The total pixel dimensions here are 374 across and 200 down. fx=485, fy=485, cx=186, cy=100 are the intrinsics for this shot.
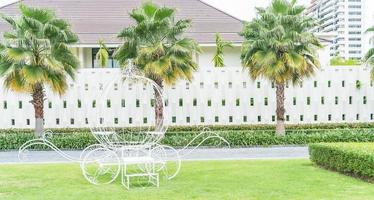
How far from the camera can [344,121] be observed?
21.3 metres

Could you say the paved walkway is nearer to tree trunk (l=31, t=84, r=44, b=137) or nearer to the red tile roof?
tree trunk (l=31, t=84, r=44, b=137)

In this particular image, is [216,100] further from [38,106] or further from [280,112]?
[38,106]

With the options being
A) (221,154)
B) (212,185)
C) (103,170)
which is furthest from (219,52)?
(212,185)

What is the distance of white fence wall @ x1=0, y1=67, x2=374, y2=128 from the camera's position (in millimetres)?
20562

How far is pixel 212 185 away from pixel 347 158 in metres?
2.89

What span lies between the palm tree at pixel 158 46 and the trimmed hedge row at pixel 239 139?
6.52 feet

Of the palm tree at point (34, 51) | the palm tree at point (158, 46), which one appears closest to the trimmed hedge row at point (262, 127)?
the palm tree at point (158, 46)

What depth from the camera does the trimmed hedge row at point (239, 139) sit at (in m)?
17.3

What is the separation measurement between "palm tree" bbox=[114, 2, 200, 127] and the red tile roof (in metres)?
7.91

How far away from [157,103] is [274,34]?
4.97m

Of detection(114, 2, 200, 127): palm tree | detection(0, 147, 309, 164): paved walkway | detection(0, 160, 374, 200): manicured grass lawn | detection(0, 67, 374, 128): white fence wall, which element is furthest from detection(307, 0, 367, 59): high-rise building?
detection(0, 160, 374, 200): manicured grass lawn

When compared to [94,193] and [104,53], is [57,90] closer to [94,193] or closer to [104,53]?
[104,53]

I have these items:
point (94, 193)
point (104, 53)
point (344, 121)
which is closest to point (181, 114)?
point (104, 53)

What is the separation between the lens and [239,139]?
57.9 ft
